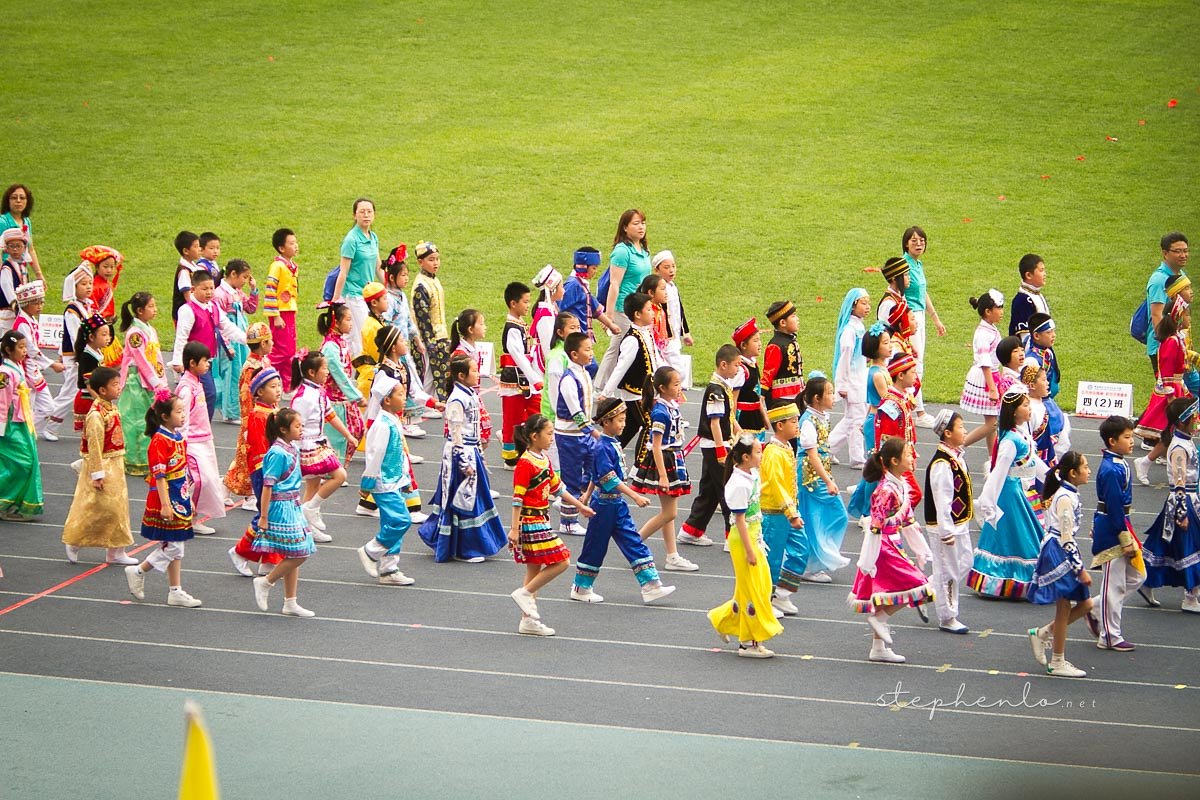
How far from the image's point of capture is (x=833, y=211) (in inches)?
947

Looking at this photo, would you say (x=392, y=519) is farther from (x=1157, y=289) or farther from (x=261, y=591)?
(x=1157, y=289)

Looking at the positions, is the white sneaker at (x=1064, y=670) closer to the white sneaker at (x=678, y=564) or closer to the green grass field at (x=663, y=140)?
the white sneaker at (x=678, y=564)

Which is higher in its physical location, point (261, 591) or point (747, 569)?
point (747, 569)

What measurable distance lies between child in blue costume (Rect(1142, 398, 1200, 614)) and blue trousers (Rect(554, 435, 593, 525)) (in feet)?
14.1

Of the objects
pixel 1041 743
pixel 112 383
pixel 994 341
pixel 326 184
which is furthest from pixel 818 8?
pixel 1041 743

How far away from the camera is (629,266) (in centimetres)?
1495

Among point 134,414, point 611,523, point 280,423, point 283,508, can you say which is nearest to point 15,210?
point 134,414

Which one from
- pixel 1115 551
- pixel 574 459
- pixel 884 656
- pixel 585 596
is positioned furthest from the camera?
pixel 574 459

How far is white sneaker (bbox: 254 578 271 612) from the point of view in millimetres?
10398

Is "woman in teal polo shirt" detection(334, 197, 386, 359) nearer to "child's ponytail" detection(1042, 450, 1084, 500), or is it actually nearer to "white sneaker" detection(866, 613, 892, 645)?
"white sneaker" detection(866, 613, 892, 645)

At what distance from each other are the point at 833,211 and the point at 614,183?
374 cm

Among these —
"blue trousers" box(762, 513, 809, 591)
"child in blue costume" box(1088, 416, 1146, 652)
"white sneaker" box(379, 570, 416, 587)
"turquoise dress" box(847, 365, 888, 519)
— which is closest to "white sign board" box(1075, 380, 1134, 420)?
"turquoise dress" box(847, 365, 888, 519)

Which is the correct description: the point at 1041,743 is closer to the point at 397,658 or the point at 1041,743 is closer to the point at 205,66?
the point at 397,658

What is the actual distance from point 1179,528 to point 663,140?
1730 cm
